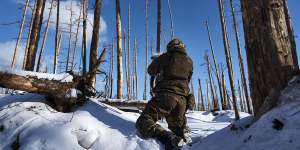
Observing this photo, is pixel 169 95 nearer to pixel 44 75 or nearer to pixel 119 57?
pixel 44 75

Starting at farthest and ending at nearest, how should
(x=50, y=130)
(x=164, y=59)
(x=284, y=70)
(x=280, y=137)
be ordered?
(x=164, y=59) → (x=50, y=130) → (x=284, y=70) → (x=280, y=137)

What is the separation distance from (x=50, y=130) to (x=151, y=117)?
1.40m

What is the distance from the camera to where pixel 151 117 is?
11.1 feet

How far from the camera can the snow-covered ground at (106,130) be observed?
2254 millimetres

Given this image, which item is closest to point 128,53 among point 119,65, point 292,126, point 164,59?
point 119,65

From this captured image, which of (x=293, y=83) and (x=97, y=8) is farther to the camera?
(x=97, y=8)

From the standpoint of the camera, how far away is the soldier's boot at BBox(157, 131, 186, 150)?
9.84 ft

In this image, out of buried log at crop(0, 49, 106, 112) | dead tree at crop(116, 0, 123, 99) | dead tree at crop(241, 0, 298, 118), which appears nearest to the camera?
dead tree at crop(241, 0, 298, 118)

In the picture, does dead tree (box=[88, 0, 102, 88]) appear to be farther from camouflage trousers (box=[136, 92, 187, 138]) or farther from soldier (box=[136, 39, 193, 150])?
camouflage trousers (box=[136, 92, 187, 138])

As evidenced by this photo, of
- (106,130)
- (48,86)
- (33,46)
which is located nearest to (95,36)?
(33,46)

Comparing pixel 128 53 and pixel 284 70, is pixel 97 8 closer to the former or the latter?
pixel 284 70

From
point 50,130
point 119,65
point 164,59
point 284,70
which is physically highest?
point 119,65

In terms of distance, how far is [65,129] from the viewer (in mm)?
3191

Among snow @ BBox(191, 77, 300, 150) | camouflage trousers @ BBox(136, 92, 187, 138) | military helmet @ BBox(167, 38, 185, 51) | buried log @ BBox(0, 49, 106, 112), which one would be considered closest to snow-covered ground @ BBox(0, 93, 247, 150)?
camouflage trousers @ BBox(136, 92, 187, 138)
